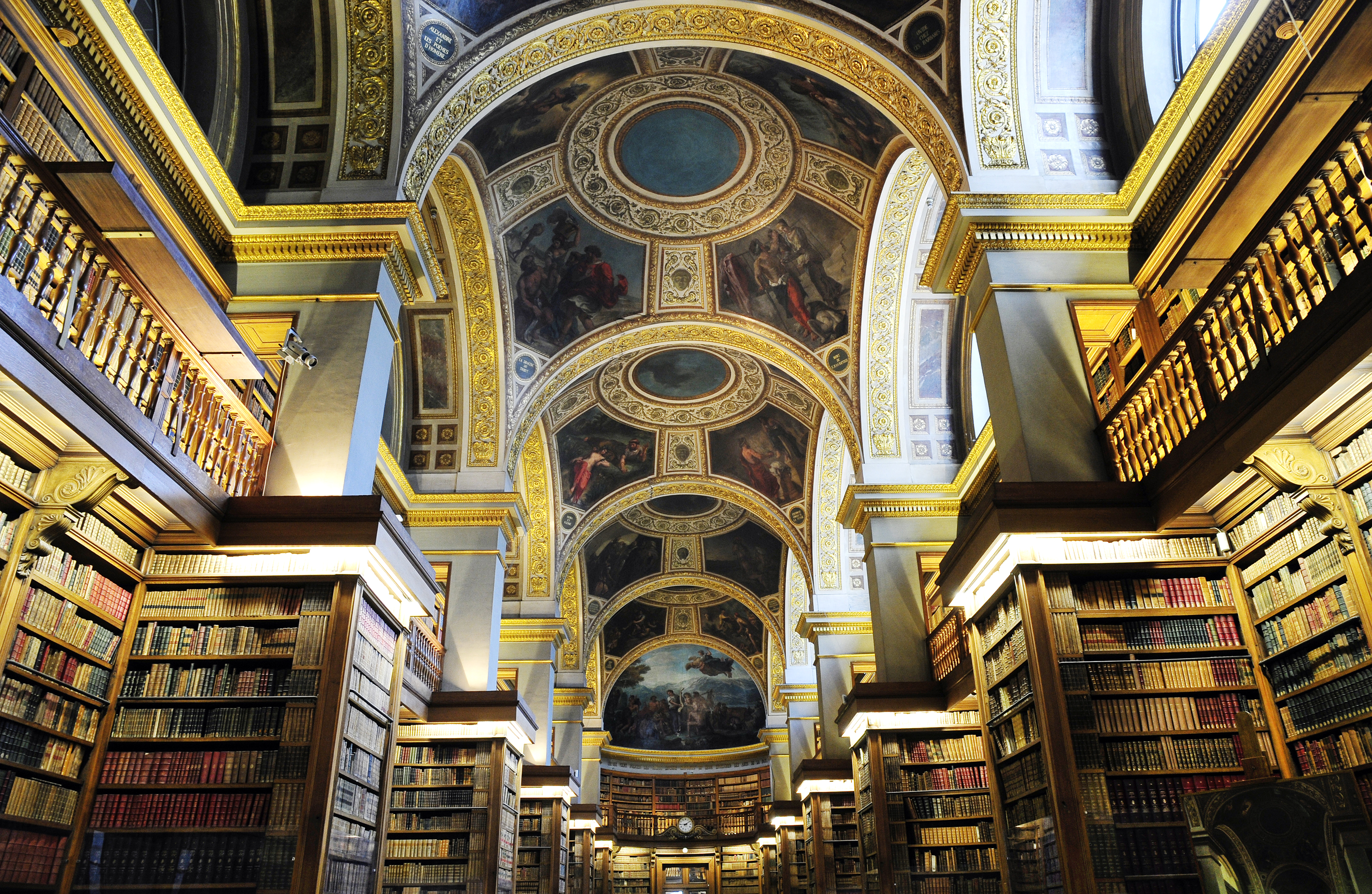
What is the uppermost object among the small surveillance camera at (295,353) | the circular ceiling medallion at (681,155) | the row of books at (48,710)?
the circular ceiling medallion at (681,155)

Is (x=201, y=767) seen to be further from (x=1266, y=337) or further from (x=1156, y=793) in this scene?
(x=1266, y=337)

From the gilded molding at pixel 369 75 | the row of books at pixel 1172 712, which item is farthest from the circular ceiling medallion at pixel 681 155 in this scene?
the row of books at pixel 1172 712

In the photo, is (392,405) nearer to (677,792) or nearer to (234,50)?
(234,50)

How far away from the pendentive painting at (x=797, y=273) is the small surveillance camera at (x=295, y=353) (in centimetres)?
839

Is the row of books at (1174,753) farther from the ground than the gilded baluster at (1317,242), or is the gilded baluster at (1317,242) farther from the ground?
the gilded baluster at (1317,242)

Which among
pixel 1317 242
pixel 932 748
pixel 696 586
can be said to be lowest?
pixel 932 748

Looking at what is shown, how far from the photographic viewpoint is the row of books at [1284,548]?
5613 millimetres

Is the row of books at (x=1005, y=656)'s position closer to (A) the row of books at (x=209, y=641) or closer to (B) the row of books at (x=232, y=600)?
(B) the row of books at (x=232, y=600)

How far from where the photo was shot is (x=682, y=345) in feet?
52.7

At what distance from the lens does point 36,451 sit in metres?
5.17

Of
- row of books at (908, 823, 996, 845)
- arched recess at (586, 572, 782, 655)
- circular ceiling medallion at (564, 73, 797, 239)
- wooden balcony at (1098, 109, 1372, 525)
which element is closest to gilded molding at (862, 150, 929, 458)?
circular ceiling medallion at (564, 73, 797, 239)

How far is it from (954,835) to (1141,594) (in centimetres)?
499

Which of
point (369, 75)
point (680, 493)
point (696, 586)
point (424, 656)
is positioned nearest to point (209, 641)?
point (424, 656)

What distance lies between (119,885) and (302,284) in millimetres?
4621
